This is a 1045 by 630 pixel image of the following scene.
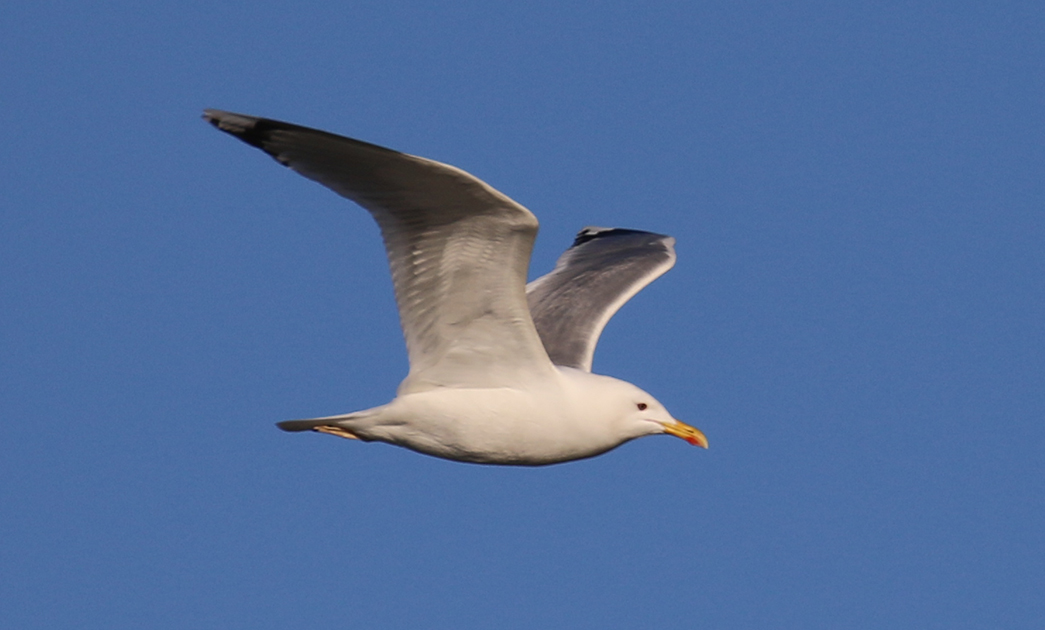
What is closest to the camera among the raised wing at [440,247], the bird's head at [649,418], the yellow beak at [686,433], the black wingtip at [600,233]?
the raised wing at [440,247]

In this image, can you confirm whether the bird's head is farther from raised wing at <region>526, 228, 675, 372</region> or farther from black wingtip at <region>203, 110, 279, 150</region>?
black wingtip at <region>203, 110, 279, 150</region>

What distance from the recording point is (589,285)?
10617 millimetres

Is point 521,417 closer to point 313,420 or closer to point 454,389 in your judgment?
point 454,389

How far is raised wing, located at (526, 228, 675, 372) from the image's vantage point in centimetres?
971

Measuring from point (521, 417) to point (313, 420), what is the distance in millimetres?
1387


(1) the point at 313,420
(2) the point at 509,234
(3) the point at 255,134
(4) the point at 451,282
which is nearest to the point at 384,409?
(1) the point at 313,420

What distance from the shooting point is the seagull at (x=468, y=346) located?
6879 mm

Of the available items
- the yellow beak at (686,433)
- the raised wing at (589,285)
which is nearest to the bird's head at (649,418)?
the yellow beak at (686,433)

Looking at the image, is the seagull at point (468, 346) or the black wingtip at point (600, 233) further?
the black wingtip at point (600, 233)

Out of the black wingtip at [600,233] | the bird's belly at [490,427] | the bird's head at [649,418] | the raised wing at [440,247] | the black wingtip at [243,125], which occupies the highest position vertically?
the black wingtip at [600,233]

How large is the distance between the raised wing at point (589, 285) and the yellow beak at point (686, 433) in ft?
3.68

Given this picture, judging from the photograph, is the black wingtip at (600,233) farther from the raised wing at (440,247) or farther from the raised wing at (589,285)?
the raised wing at (440,247)

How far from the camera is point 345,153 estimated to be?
658cm

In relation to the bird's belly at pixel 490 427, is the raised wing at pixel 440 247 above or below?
above
